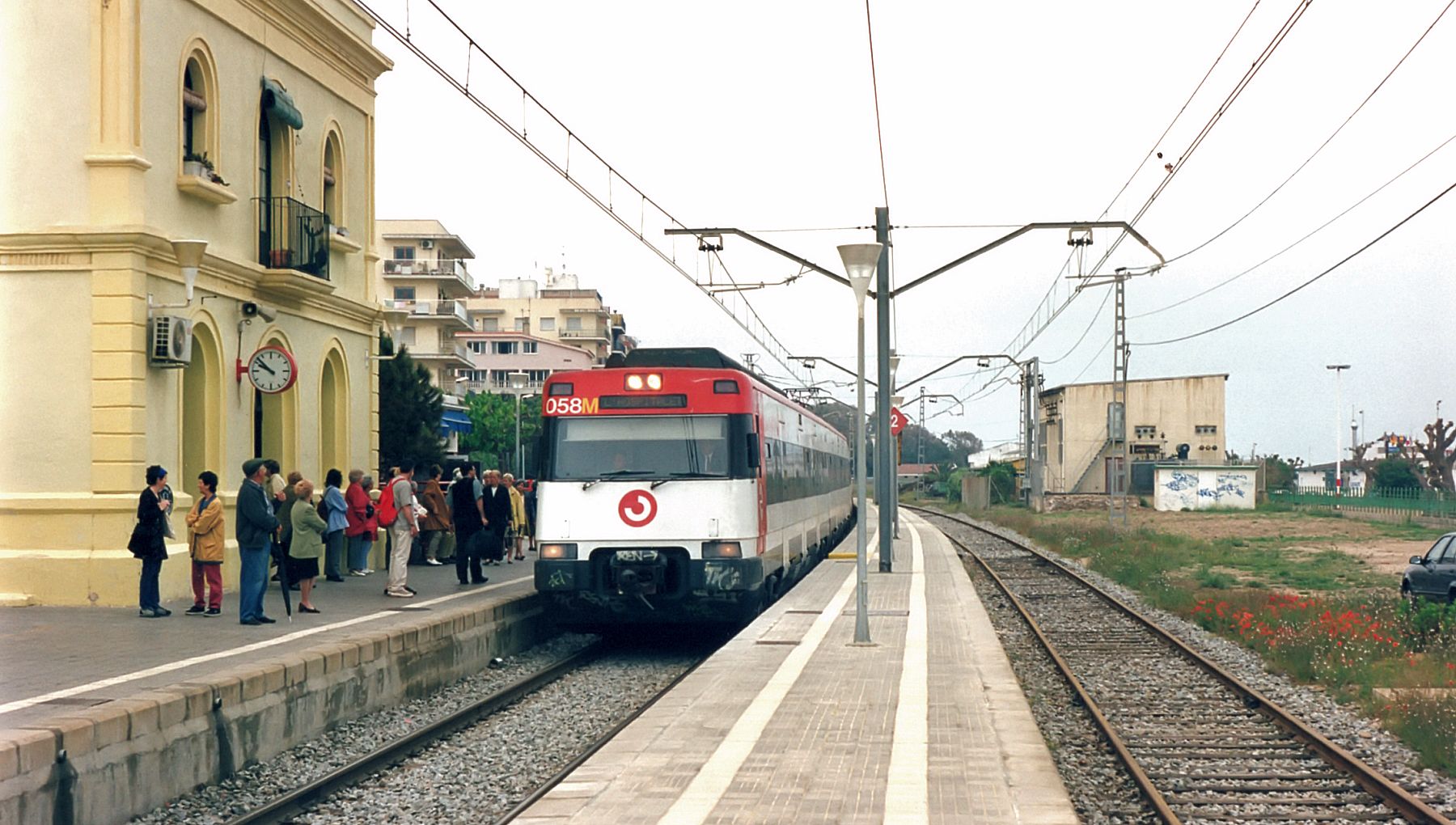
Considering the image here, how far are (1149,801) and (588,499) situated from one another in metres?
8.48

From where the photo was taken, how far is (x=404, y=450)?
36062mm

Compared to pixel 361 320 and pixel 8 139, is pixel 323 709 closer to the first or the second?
pixel 8 139

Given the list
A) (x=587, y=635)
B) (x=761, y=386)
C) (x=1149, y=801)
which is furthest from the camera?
(x=587, y=635)

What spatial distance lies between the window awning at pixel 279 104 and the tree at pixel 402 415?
15.0 meters

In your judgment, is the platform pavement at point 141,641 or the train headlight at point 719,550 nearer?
the platform pavement at point 141,641

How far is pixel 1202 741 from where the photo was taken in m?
11.3

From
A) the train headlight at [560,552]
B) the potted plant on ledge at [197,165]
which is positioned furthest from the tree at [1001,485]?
the potted plant on ledge at [197,165]

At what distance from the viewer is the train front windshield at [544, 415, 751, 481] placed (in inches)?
647

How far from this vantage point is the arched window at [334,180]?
22.6 m

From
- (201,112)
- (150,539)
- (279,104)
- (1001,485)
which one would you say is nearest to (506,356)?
(1001,485)

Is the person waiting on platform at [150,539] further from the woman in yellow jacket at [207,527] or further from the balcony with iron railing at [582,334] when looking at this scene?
the balcony with iron railing at [582,334]

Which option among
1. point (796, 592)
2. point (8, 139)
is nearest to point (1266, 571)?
point (796, 592)

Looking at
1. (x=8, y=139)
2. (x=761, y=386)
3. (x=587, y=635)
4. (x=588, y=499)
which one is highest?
(x=8, y=139)

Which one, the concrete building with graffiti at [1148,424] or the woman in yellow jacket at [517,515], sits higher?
the concrete building with graffiti at [1148,424]
